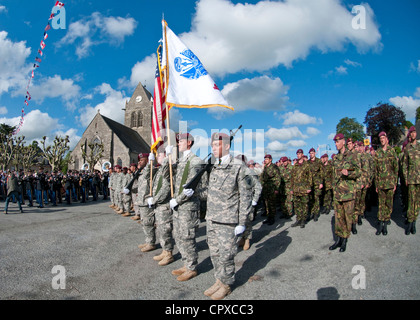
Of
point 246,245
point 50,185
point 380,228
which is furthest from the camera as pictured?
point 50,185

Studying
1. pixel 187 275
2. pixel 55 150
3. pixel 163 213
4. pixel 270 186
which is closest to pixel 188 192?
pixel 163 213

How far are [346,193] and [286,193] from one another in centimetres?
395

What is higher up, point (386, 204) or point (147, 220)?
point (386, 204)

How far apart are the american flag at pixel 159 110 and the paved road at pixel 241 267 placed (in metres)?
2.66

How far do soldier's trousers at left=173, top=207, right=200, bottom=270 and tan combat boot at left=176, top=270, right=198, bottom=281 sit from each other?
6cm

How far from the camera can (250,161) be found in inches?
408

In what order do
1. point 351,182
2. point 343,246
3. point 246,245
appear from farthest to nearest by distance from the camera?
point 246,245 < point 351,182 < point 343,246

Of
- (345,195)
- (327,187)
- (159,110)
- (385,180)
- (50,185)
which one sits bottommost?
(50,185)

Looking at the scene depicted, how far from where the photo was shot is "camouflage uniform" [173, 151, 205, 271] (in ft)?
12.8

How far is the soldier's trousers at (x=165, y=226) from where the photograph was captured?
14.9ft

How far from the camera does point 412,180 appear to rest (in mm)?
5324

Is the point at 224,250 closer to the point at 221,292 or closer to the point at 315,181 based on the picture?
the point at 221,292

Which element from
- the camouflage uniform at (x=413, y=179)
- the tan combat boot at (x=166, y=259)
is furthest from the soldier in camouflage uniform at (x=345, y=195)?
the tan combat boot at (x=166, y=259)

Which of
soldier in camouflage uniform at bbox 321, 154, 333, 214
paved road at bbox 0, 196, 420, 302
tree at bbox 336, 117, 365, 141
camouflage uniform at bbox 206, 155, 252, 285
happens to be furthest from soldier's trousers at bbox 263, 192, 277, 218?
tree at bbox 336, 117, 365, 141
